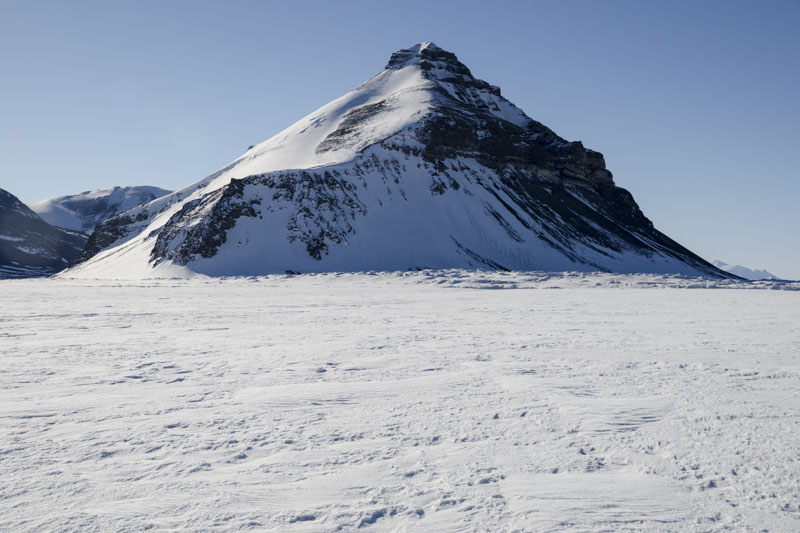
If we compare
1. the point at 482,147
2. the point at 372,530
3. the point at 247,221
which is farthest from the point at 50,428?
the point at 482,147

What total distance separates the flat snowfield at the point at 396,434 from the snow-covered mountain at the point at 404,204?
44.4 meters

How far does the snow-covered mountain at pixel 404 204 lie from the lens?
56.7 m

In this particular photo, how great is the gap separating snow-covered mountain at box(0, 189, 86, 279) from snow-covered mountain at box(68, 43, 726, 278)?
182 ft

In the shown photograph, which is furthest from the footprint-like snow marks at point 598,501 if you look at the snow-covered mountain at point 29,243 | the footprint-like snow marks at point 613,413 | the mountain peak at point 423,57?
the snow-covered mountain at point 29,243

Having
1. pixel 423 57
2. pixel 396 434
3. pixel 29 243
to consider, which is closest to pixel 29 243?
pixel 29 243

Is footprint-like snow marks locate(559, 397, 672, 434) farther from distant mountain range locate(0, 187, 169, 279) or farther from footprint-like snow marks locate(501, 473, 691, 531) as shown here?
distant mountain range locate(0, 187, 169, 279)

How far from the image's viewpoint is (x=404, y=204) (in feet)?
230

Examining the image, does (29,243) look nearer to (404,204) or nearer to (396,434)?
(404,204)

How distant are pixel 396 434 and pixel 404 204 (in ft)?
216

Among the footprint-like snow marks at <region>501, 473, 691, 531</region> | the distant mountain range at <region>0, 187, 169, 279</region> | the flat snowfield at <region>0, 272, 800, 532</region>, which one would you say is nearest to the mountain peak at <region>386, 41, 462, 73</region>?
the distant mountain range at <region>0, 187, 169, 279</region>

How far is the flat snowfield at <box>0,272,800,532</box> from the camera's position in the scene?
3449mm

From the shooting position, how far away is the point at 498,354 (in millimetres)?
8977

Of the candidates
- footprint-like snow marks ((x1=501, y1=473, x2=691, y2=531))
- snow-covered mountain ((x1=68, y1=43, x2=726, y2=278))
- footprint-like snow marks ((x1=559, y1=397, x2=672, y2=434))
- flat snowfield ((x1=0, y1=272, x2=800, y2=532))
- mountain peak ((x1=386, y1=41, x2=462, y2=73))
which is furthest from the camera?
mountain peak ((x1=386, y1=41, x2=462, y2=73))

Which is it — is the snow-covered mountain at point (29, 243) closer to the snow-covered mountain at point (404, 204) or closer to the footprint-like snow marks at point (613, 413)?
the snow-covered mountain at point (404, 204)
